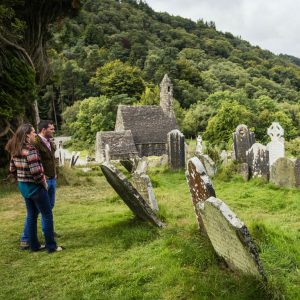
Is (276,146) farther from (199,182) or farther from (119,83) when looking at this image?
(119,83)

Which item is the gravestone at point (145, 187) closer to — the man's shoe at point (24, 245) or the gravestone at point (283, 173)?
the man's shoe at point (24, 245)

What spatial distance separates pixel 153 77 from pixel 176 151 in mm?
69582

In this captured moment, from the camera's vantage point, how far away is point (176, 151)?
16812 mm

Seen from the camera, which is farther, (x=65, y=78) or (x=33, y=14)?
(x=65, y=78)

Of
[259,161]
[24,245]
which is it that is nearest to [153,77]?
[259,161]

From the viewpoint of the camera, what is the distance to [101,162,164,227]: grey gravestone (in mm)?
6383

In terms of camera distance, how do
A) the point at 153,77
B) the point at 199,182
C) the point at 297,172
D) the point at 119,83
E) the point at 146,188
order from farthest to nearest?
the point at 153,77, the point at 119,83, the point at 297,172, the point at 146,188, the point at 199,182

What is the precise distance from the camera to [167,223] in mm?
6727

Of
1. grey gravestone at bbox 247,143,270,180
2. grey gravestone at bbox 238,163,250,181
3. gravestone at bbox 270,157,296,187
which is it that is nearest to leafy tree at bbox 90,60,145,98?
grey gravestone at bbox 238,163,250,181

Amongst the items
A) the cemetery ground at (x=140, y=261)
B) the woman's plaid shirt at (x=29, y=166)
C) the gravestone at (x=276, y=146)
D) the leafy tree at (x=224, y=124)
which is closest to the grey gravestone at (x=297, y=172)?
the cemetery ground at (x=140, y=261)

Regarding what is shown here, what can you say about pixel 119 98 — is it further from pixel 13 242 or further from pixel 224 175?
pixel 13 242

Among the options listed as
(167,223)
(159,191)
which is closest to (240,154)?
(159,191)

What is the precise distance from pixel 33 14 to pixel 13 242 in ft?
30.4

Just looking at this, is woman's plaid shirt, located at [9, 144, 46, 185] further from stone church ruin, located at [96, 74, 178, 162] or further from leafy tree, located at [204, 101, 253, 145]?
leafy tree, located at [204, 101, 253, 145]
